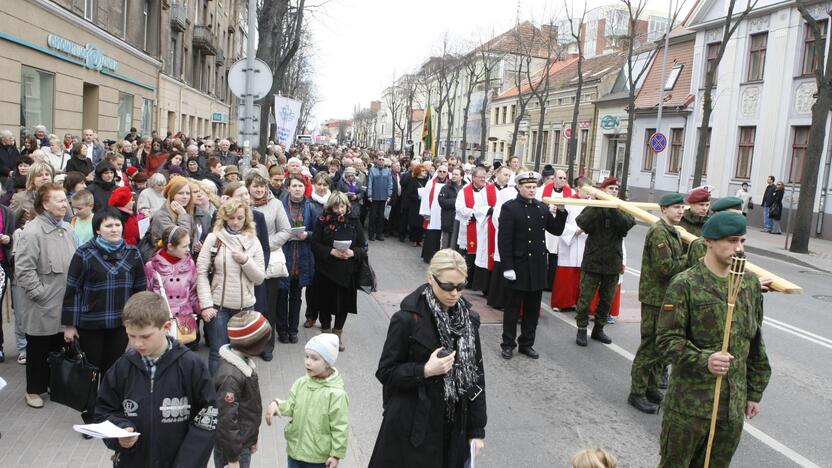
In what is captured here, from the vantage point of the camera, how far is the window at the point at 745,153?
2733cm

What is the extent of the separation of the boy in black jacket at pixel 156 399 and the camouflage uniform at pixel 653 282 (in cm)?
407

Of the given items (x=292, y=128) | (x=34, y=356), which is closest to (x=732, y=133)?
(x=292, y=128)

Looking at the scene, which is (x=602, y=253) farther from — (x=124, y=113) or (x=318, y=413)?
(x=124, y=113)

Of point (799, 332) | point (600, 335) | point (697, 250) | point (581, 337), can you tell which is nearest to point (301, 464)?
point (697, 250)

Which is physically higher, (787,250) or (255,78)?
(255,78)

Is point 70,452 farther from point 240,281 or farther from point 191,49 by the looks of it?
point 191,49

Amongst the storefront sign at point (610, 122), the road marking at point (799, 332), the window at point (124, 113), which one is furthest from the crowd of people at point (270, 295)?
the storefront sign at point (610, 122)

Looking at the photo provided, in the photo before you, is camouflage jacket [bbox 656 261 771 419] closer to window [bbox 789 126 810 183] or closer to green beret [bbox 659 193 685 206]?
green beret [bbox 659 193 685 206]

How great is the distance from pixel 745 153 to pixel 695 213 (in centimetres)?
2410

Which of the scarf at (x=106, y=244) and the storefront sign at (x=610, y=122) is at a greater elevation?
the storefront sign at (x=610, y=122)

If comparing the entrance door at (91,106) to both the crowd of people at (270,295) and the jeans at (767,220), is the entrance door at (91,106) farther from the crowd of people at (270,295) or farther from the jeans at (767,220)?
the jeans at (767,220)

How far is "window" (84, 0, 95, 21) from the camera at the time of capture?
2000 centimetres

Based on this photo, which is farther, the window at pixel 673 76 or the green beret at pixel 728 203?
the window at pixel 673 76

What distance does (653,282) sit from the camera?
6031 mm
